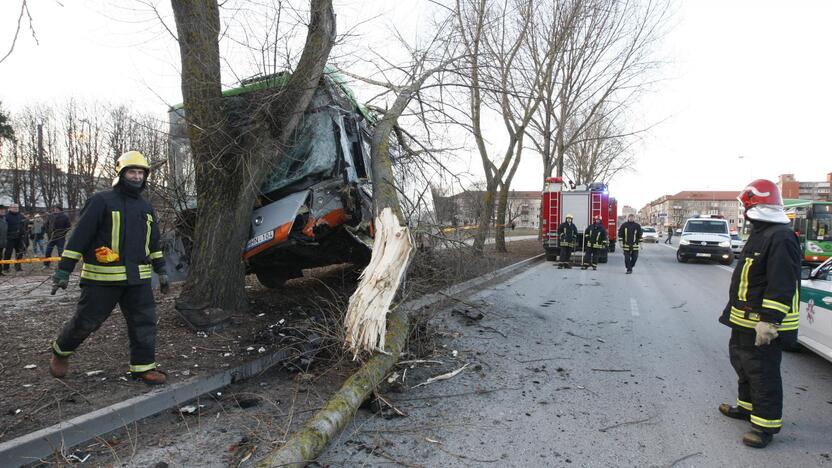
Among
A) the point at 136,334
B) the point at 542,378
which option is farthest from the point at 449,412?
the point at 136,334

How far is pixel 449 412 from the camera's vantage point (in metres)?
3.70

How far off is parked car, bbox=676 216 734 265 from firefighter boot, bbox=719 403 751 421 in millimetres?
16354

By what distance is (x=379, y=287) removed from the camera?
4445 millimetres

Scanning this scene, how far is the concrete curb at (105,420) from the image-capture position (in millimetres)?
2793

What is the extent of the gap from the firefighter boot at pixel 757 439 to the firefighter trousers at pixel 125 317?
4.38m

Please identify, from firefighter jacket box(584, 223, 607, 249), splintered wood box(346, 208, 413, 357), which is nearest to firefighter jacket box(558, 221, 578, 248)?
firefighter jacket box(584, 223, 607, 249)

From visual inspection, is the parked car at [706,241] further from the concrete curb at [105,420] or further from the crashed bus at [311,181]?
the concrete curb at [105,420]

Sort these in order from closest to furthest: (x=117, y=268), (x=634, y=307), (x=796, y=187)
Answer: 1. (x=117, y=268)
2. (x=634, y=307)
3. (x=796, y=187)

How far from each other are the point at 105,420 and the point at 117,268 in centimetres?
113

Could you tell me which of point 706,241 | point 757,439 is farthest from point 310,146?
point 706,241

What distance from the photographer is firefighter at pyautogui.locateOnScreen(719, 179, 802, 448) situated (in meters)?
3.12

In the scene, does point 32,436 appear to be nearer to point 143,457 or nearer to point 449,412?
point 143,457

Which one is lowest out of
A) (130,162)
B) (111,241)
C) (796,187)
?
(111,241)

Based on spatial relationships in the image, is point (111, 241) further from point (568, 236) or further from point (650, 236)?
point (650, 236)
